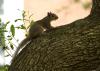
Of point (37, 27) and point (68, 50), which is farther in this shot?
point (37, 27)

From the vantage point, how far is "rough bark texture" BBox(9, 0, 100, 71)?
7.89ft

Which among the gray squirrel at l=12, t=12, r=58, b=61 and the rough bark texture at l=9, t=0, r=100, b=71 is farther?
the gray squirrel at l=12, t=12, r=58, b=61

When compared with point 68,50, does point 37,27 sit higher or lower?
higher

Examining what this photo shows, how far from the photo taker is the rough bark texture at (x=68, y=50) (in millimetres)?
2404

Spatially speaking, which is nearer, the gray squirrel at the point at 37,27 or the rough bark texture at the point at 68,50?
the rough bark texture at the point at 68,50

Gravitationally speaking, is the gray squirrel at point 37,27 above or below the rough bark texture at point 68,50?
above

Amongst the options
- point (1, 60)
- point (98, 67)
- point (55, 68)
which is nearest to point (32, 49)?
point (55, 68)

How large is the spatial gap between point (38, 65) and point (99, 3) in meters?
0.65

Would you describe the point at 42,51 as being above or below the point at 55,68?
above

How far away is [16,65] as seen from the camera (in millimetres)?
2781

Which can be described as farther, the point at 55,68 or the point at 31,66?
the point at 31,66

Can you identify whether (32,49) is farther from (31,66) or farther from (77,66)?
(77,66)

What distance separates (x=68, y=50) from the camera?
248cm

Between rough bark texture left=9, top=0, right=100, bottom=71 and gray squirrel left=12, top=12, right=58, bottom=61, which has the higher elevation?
gray squirrel left=12, top=12, right=58, bottom=61
